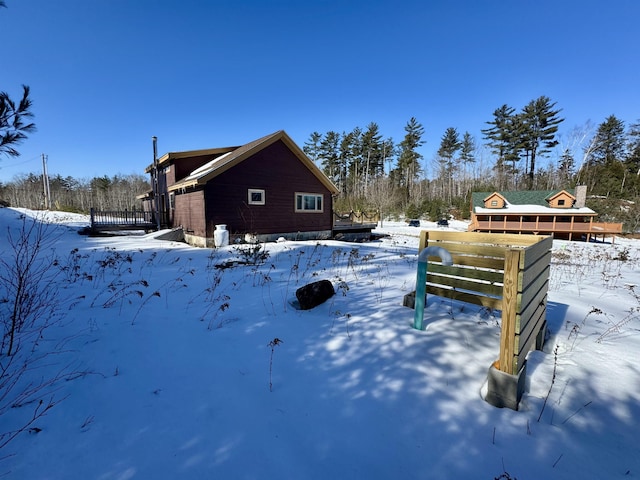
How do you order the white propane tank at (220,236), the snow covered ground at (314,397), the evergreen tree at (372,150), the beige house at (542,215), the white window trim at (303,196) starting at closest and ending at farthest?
the snow covered ground at (314,397)
the white propane tank at (220,236)
the white window trim at (303,196)
the beige house at (542,215)
the evergreen tree at (372,150)

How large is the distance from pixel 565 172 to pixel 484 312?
5213cm

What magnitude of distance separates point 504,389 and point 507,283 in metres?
0.87

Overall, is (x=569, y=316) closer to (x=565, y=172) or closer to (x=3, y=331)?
(x=3, y=331)

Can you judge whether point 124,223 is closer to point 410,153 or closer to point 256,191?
point 256,191

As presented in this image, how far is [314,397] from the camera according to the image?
2.33 meters

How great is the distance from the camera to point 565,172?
1613 inches

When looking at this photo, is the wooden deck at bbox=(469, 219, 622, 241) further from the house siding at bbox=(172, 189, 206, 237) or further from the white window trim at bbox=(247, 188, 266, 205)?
the house siding at bbox=(172, 189, 206, 237)

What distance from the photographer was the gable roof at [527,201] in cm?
2522

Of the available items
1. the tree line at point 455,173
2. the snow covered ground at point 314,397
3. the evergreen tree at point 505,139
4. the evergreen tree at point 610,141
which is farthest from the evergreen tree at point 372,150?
the snow covered ground at point 314,397

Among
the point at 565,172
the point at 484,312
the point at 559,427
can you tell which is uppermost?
the point at 565,172

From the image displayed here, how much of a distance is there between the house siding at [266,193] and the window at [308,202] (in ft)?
0.80

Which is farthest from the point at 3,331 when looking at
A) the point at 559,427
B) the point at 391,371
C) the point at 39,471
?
the point at 559,427

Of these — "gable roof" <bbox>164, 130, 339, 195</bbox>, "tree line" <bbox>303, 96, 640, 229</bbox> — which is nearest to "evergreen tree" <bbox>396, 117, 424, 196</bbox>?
"tree line" <bbox>303, 96, 640, 229</bbox>

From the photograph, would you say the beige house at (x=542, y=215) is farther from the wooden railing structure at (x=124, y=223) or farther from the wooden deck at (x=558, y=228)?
the wooden railing structure at (x=124, y=223)
